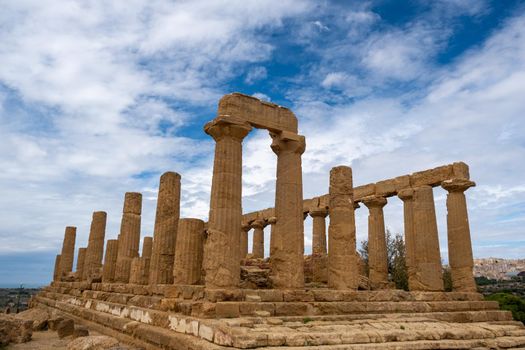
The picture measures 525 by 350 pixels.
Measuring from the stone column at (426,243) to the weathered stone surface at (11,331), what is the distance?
46.4 feet

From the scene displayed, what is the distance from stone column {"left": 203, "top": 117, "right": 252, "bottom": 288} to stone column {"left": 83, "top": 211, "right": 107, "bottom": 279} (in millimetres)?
14668

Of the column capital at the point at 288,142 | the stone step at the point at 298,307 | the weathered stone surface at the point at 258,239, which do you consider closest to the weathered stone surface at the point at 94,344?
the stone step at the point at 298,307

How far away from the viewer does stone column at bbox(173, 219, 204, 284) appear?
A: 13.1 meters

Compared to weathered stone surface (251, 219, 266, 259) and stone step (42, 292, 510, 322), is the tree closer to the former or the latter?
weathered stone surface (251, 219, 266, 259)

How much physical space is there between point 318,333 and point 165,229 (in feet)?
27.6

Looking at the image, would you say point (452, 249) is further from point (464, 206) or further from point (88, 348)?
point (88, 348)

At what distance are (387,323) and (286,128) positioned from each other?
644 centimetres

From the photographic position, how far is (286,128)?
13641 mm

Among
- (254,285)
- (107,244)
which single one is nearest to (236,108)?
(254,285)

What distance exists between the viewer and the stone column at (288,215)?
1263 cm

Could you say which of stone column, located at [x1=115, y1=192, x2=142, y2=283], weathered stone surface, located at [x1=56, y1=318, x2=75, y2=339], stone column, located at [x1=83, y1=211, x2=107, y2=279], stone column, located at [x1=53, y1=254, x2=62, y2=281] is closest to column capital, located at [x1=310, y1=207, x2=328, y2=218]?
stone column, located at [x1=115, y1=192, x2=142, y2=283]

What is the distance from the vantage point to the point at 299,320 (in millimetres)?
10273

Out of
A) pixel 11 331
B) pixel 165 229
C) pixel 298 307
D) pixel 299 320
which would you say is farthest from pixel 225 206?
pixel 11 331

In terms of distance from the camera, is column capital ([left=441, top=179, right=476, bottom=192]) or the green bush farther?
the green bush
